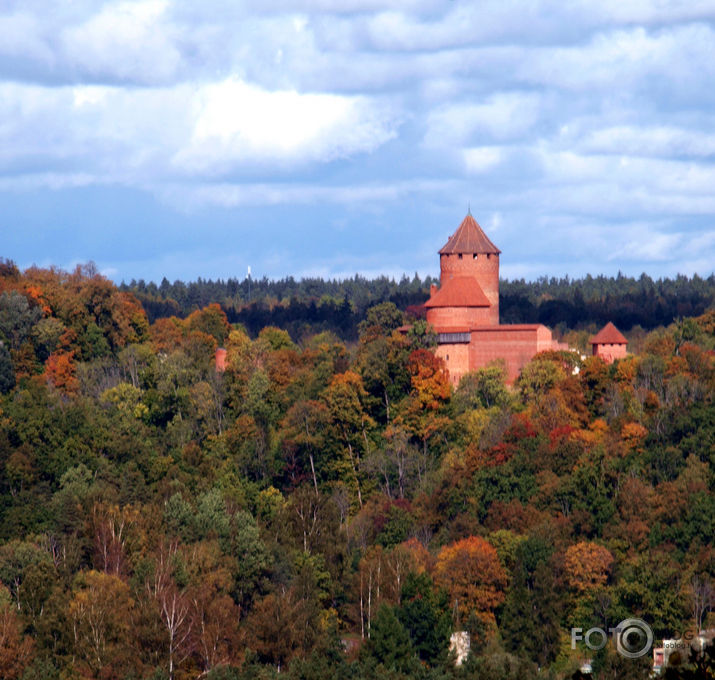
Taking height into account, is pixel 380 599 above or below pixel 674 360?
below

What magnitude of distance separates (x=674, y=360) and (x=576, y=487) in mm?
8991

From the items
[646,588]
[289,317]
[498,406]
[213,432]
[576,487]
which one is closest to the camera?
[646,588]

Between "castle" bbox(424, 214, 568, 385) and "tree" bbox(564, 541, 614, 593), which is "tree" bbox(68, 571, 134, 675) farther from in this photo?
"castle" bbox(424, 214, 568, 385)

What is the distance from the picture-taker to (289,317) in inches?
4466

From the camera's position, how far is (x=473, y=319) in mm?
65688

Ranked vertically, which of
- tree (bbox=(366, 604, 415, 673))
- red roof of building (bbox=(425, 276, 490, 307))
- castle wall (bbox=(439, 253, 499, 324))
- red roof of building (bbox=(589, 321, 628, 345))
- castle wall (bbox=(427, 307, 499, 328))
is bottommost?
tree (bbox=(366, 604, 415, 673))

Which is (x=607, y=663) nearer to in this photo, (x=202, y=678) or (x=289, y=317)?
(x=202, y=678)

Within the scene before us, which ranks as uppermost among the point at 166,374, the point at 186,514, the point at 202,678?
the point at 166,374

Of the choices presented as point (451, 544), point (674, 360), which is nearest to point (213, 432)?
point (451, 544)

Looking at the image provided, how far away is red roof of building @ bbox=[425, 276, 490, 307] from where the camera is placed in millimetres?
65750

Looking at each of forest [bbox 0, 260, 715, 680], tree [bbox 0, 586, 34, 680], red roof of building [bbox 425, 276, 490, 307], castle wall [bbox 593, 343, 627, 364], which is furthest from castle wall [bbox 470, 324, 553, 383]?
tree [bbox 0, 586, 34, 680]

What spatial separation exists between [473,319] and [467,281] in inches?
116

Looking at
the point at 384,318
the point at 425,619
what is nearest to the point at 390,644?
the point at 425,619

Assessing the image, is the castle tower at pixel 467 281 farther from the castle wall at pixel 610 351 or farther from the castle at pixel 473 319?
the castle wall at pixel 610 351
